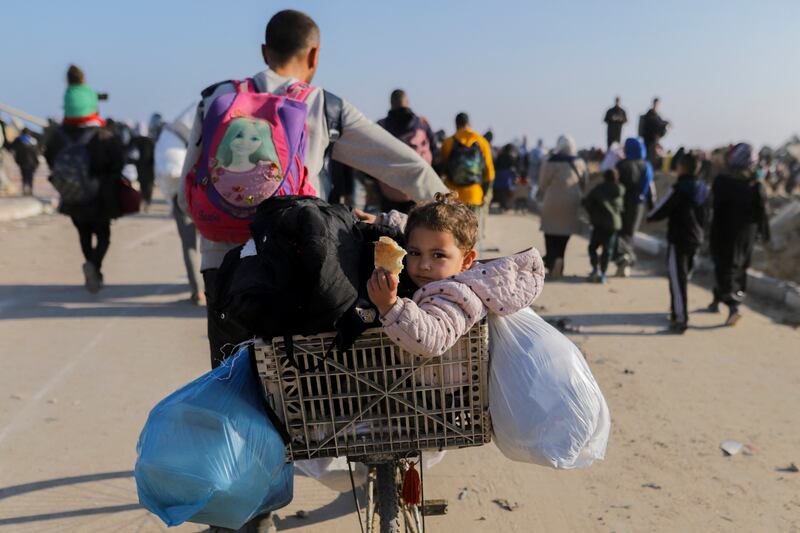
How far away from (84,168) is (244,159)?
634 centimetres

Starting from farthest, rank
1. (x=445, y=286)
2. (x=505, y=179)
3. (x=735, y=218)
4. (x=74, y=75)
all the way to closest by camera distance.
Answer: (x=505, y=179) → (x=74, y=75) → (x=735, y=218) → (x=445, y=286)

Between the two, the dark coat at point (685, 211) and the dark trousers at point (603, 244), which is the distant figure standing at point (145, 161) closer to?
the dark trousers at point (603, 244)

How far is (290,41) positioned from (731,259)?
21.4 feet

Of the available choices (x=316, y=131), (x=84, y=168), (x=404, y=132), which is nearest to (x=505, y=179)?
(x=404, y=132)

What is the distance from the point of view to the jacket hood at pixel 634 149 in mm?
11852

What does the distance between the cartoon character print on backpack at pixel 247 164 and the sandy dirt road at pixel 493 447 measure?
176 centimetres

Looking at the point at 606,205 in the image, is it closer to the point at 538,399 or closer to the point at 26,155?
the point at 538,399

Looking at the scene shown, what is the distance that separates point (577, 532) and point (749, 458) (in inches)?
64.8

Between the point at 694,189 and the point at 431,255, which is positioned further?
the point at 694,189

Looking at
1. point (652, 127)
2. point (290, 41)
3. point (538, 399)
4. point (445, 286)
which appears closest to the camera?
point (445, 286)

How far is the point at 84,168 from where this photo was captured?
887 centimetres

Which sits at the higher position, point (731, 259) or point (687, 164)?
point (687, 164)

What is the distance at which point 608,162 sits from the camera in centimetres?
1296

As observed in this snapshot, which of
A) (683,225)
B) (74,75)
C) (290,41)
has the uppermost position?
(290,41)
